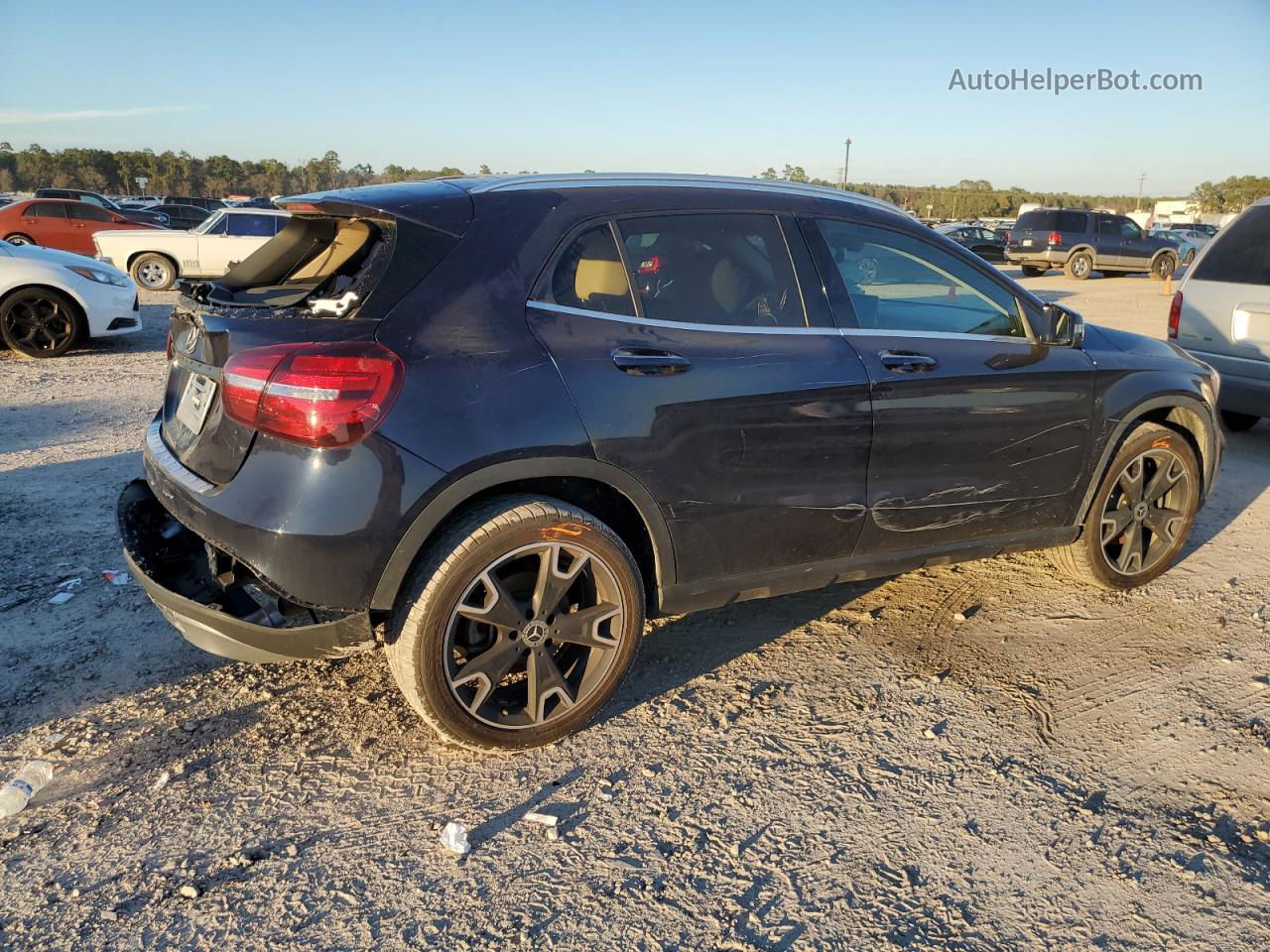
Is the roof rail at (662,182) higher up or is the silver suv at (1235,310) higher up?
the roof rail at (662,182)

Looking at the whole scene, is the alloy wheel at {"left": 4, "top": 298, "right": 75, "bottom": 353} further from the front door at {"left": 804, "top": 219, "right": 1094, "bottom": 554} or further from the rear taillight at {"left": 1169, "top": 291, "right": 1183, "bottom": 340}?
the rear taillight at {"left": 1169, "top": 291, "right": 1183, "bottom": 340}

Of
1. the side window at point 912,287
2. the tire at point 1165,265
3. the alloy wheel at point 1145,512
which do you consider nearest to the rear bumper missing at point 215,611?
the side window at point 912,287

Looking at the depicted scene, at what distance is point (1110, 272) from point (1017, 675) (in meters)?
30.4

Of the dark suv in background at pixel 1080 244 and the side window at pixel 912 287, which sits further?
the dark suv in background at pixel 1080 244

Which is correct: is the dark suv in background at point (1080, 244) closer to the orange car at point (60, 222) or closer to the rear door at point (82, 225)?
the orange car at point (60, 222)

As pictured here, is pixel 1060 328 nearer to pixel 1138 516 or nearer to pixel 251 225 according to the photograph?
pixel 1138 516

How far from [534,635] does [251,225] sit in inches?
652

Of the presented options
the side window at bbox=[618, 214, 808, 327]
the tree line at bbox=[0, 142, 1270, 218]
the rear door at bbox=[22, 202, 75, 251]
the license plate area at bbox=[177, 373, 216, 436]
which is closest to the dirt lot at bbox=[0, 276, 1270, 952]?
the license plate area at bbox=[177, 373, 216, 436]

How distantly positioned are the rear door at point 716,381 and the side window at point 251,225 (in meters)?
15.6

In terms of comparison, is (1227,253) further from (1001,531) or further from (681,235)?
(681,235)

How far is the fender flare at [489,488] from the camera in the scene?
2.84 meters

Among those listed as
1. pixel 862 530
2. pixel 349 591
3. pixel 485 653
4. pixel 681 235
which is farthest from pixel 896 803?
pixel 681 235

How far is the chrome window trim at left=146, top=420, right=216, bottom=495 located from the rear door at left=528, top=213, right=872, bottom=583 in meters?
1.16

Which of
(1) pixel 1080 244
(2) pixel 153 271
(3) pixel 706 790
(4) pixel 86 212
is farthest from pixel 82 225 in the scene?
(1) pixel 1080 244
